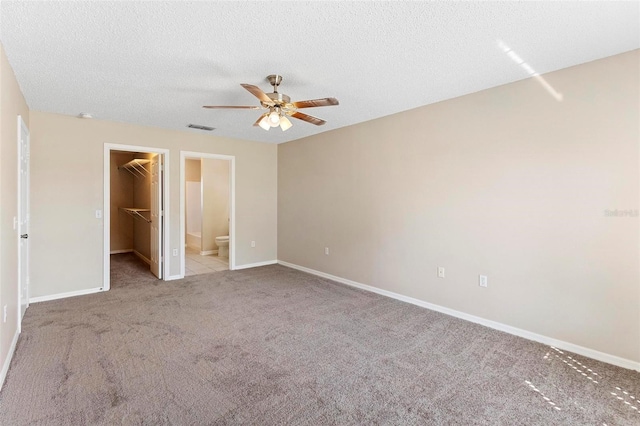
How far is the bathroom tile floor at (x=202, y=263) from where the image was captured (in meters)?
5.77

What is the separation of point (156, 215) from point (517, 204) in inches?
206

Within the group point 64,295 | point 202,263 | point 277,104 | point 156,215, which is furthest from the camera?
point 202,263

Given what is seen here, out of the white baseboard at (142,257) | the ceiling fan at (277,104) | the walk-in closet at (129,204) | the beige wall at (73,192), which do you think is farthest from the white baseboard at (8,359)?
the walk-in closet at (129,204)

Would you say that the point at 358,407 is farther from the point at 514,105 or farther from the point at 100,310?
the point at 100,310

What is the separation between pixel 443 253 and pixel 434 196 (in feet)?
2.27

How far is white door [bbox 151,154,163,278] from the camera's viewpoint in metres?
5.09

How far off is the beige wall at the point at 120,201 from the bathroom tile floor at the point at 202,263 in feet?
5.27

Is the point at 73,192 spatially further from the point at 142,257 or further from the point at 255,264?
the point at 255,264

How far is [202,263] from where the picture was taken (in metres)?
6.43

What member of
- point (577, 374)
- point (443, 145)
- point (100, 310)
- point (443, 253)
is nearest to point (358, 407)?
point (577, 374)

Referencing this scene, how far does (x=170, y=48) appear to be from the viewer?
2359mm

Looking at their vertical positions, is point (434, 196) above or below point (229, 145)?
below

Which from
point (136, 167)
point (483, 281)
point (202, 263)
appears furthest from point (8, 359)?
point (136, 167)

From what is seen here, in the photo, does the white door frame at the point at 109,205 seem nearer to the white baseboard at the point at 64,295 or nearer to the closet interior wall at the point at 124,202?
the white baseboard at the point at 64,295
